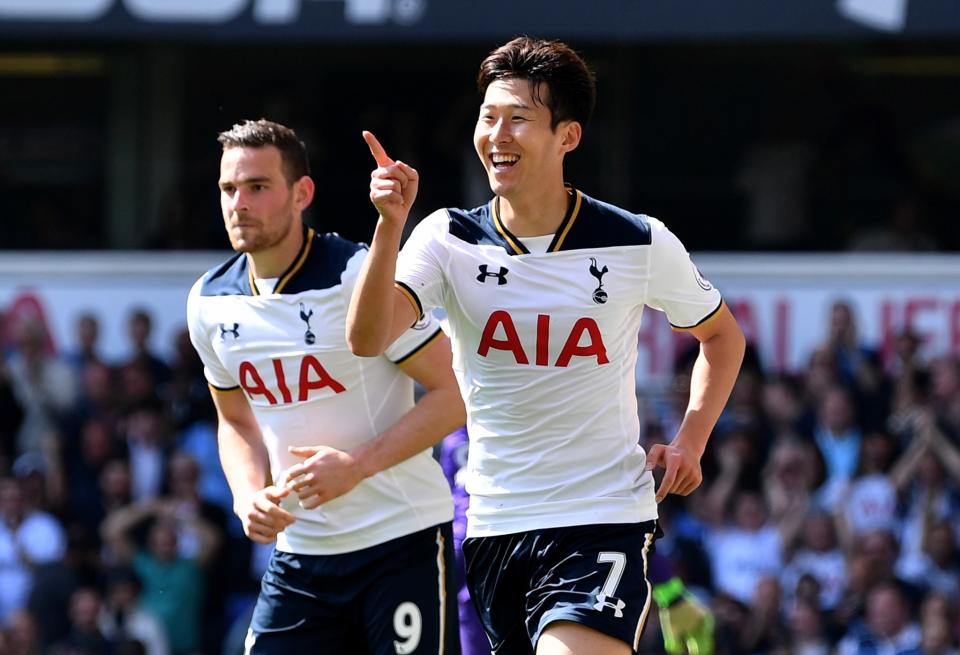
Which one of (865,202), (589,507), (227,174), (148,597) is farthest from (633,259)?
(865,202)

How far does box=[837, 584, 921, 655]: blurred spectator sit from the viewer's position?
34.1 feet

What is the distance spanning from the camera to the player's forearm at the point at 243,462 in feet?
17.5

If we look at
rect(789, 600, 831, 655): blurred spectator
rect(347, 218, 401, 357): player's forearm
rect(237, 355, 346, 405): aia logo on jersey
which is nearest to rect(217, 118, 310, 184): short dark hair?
rect(237, 355, 346, 405): aia logo on jersey

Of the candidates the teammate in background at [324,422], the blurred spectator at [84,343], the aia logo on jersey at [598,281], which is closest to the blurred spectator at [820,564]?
the blurred spectator at [84,343]

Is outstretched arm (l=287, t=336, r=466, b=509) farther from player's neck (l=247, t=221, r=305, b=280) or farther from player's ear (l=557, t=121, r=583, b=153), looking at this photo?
player's ear (l=557, t=121, r=583, b=153)

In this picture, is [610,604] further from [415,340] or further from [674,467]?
[415,340]

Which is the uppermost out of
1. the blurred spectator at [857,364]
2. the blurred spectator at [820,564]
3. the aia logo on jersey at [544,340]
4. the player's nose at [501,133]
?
the player's nose at [501,133]

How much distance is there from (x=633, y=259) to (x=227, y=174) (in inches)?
53.7

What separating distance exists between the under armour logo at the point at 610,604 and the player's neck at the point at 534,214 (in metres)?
1.03

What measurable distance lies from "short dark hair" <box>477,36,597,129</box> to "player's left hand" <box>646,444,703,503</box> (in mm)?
966

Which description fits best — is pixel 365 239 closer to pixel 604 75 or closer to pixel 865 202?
pixel 604 75

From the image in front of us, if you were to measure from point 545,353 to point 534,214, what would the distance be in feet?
1.32

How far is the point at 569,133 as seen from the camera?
15.9 ft

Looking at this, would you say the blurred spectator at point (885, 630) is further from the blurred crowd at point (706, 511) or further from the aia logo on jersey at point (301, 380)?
the aia logo on jersey at point (301, 380)
